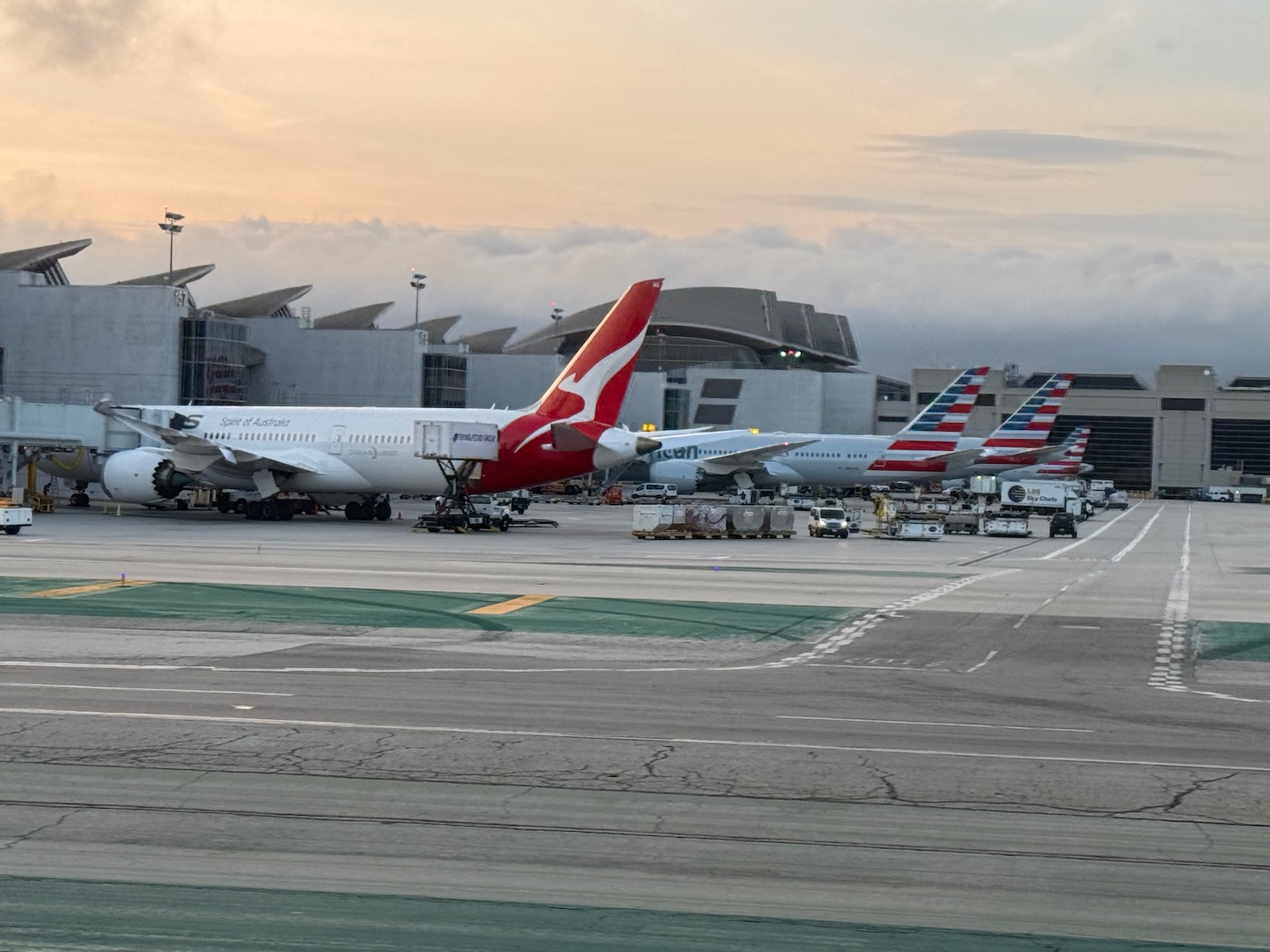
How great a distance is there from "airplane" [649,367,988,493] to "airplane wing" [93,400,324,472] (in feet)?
132

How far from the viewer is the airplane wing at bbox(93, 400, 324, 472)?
6147cm

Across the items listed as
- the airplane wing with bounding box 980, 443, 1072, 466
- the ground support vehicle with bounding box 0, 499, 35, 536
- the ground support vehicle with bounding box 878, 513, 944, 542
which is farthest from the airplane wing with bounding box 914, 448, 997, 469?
the ground support vehicle with bounding box 0, 499, 35, 536

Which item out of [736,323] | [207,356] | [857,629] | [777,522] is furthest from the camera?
[736,323]

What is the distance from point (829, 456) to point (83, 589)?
78945mm

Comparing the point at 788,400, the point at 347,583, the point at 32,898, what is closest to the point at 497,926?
the point at 32,898

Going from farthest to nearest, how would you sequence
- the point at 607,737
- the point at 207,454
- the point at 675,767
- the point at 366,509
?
the point at 366,509
the point at 207,454
the point at 607,737
the point at 675,767

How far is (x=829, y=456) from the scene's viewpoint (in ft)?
348

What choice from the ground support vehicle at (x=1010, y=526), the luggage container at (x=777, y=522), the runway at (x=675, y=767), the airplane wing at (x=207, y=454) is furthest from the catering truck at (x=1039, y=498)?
the runway at (x=675, y=767)

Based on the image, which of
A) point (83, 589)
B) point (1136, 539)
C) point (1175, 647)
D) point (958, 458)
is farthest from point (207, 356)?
point (1175, 647)

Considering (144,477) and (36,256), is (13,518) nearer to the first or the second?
(144,477)

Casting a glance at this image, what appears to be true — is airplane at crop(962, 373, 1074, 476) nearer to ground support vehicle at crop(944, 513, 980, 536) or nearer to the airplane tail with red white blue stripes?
the airplane tail with red white blue stripes

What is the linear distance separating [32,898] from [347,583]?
25.2 meters

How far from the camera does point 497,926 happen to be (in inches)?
365

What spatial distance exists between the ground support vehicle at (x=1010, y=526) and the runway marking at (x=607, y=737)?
55848 mm
